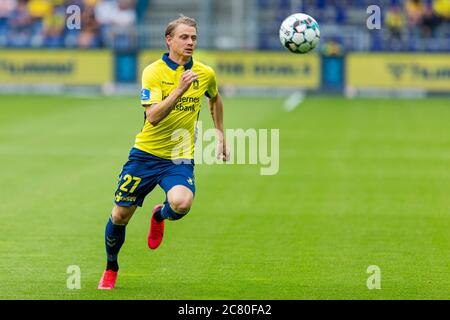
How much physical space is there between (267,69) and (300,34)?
25.7m

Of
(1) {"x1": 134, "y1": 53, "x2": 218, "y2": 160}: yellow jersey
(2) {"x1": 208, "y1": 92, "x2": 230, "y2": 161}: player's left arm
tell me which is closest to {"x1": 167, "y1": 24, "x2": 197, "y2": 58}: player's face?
A: (1) {"x1": 134, "y1": 53, "x2": 218, "y2": 160}: yellow jersey

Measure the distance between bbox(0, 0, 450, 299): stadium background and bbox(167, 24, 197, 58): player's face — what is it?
2.05 meters

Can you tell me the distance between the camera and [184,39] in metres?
9.83

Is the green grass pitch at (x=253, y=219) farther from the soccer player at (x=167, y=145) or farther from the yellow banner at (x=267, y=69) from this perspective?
the yellow banner at (x=267, y=69)

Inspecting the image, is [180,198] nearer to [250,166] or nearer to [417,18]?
[250,166]

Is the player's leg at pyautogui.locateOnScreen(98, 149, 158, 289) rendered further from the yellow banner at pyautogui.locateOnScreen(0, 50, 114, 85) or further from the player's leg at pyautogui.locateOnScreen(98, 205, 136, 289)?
the yellow banner at pyautogui.locateOnScreen(0, 50, 114, 85)

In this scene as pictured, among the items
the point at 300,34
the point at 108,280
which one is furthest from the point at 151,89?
the point at 300,34

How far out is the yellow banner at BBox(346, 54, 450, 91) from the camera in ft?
118

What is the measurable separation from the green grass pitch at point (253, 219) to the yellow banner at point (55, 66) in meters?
10.2

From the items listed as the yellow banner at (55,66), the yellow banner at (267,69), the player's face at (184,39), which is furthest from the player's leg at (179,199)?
the yellow banner at (55,66)

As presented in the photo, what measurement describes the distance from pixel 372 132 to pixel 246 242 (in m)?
13.6

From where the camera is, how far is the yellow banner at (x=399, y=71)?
36031 mm

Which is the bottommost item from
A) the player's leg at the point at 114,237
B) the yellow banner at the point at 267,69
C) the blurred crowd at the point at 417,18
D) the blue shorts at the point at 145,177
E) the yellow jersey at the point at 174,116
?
the player's leg at the point at 114,237

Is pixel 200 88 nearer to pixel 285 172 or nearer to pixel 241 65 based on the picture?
pixel 285 172
